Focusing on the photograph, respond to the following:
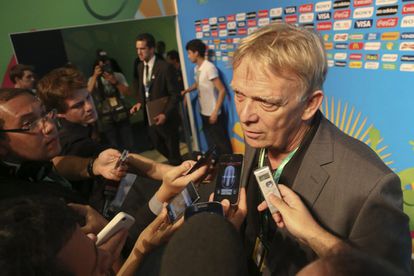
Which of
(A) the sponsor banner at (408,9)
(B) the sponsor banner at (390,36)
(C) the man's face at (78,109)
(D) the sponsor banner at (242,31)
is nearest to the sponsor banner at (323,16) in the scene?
(B) the sponsor banner at (390,36)

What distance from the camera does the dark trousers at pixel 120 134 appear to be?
453cm

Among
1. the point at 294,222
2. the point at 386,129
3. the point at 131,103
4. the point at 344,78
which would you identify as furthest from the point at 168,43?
the point at 294,222

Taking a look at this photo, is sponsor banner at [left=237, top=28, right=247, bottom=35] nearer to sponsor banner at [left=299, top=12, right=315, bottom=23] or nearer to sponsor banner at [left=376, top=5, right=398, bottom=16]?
sponsor banner at [left=299, top=12, right=315, bottom=23]

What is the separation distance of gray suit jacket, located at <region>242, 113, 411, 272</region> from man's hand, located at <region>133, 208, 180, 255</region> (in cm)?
55

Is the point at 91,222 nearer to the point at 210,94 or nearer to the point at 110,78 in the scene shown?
the point at 210,94

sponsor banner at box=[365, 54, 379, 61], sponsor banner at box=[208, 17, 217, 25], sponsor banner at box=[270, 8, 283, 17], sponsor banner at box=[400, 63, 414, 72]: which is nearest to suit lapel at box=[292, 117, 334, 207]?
sponsor banner at box=[400, 63, 414, 72]

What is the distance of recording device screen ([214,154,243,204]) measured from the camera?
124cm

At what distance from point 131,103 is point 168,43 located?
1.49 meters

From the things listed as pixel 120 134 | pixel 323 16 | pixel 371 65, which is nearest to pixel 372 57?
pixel 371 65

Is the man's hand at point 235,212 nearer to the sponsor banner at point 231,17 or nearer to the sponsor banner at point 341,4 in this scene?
the sponsor banner at point 341,4

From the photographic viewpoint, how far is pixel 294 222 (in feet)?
3.32

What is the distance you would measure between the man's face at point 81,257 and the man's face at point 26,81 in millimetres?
3494

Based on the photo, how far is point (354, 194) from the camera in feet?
3.53

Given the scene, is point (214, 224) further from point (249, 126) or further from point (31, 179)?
point (31, 179)
